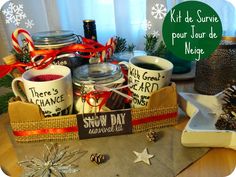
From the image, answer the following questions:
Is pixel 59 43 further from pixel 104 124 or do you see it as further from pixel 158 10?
pixel 158 10

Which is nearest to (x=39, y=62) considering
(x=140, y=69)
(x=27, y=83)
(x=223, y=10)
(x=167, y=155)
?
(x=27, y=83)

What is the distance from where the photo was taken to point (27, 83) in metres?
0.53

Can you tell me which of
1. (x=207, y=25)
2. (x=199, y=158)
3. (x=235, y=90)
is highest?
(x=207, y=25)

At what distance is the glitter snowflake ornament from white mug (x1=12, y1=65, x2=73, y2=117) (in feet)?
0.26

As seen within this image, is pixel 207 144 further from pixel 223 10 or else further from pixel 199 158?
pixel 223 10

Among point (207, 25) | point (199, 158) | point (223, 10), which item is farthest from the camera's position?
point (223, 10)

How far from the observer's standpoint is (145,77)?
0.55 m

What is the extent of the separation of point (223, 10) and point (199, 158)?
1.80 ft

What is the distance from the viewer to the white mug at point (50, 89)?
1.72ft

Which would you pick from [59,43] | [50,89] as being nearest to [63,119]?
[50,89]

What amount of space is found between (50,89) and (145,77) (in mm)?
202

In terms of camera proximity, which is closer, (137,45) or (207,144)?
(207,144)

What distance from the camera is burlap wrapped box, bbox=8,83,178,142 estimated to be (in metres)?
0.54

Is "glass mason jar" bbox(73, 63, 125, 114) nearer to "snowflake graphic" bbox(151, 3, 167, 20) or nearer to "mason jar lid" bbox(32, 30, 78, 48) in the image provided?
"mason jar lid" bbox(32, 30, 78, 48)
